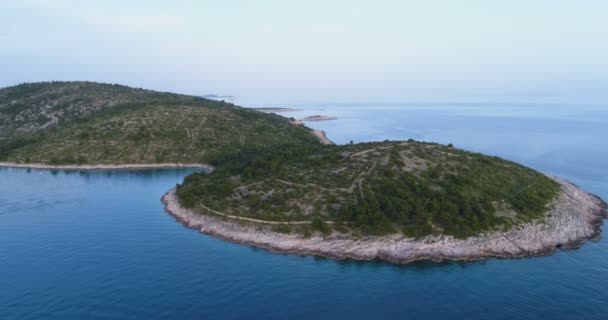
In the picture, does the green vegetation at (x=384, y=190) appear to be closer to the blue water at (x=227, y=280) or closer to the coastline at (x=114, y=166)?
the blue water at (x=227, y=280)

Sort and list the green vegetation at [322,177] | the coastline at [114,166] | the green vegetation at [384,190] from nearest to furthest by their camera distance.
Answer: the green vegetation at [384,190] < the green vegetation at [322,177] < the coastline at [114,166]

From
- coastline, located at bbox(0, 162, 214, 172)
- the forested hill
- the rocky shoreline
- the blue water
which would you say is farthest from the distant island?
the blue water

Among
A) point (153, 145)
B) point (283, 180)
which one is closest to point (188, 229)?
point (283, 180)

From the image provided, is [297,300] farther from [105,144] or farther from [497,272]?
[105,144]

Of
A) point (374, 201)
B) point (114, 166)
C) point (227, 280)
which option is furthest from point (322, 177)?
point (114, 166)

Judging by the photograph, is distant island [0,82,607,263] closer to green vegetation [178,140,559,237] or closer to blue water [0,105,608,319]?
green vegetation [178,140,559,237]

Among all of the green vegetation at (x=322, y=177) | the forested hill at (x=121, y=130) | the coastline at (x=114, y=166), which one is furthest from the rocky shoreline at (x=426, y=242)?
the forested hill at (x=121, y=130)
